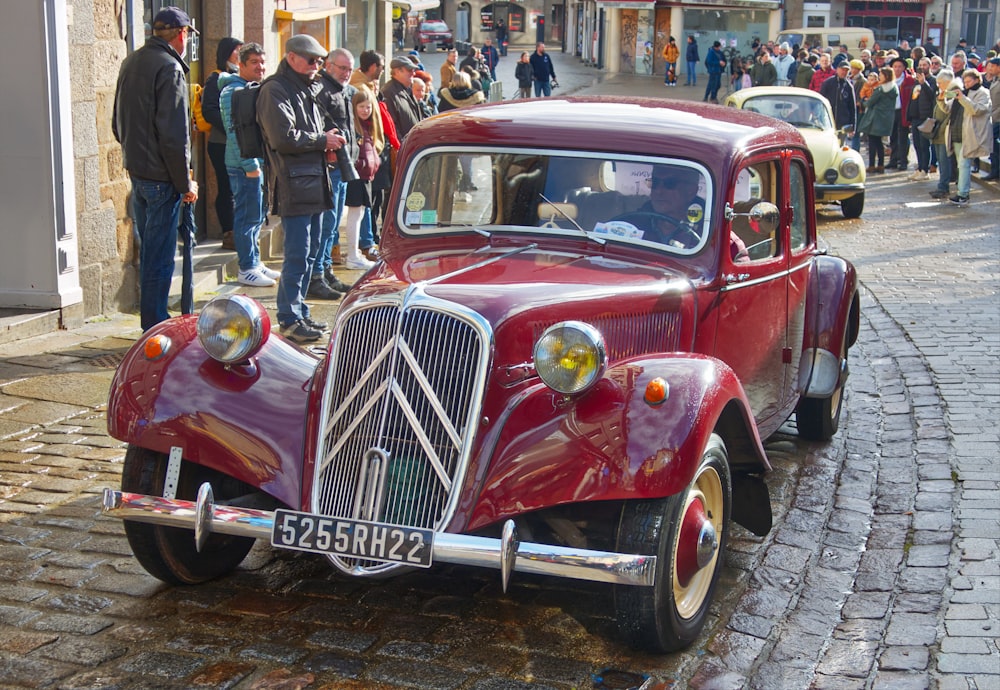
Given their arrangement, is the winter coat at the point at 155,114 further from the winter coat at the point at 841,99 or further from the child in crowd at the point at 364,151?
the winter coat at the point at 841,99

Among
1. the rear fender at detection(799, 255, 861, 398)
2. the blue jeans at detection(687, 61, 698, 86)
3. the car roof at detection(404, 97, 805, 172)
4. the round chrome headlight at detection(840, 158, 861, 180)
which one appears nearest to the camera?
the car roof at detection(404, 97, 805, 172)

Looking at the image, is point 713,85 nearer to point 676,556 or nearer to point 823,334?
point 823,334

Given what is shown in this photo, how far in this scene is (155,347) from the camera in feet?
15.4

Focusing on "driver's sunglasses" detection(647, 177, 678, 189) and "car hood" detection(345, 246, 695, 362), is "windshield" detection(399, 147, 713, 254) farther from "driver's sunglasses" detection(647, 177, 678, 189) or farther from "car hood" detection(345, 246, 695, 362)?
"car hood" detection(345, 246, 695, 362)

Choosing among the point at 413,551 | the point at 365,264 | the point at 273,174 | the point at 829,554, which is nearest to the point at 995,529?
the point at 829,554

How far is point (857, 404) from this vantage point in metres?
7.92

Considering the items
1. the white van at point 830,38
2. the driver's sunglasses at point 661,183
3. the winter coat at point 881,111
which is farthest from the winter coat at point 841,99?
the white van at point 830,38

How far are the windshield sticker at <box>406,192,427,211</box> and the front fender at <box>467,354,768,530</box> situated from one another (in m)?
1.59

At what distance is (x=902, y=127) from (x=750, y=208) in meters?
17.0

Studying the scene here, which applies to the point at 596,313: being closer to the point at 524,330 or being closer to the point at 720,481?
the point at 524,330

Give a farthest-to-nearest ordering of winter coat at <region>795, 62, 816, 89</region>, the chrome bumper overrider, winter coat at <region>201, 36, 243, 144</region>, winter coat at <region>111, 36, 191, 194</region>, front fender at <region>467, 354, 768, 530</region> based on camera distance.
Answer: winter coat at <region>795, 62, 816, 89</region>
winter coat at <region>201, 36, 243, 144</region>
winter coat at <region>111, 36, 191, 194</region>
front fender at <region>467, 354, 768, 530</region>
the chrome bumper overrider

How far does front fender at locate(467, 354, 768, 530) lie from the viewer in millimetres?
4051

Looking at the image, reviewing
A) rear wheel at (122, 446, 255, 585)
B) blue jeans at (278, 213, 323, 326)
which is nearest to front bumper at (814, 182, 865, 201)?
blue jeans at (278, 213, 323, 326)

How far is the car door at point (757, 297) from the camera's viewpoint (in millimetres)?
5395
